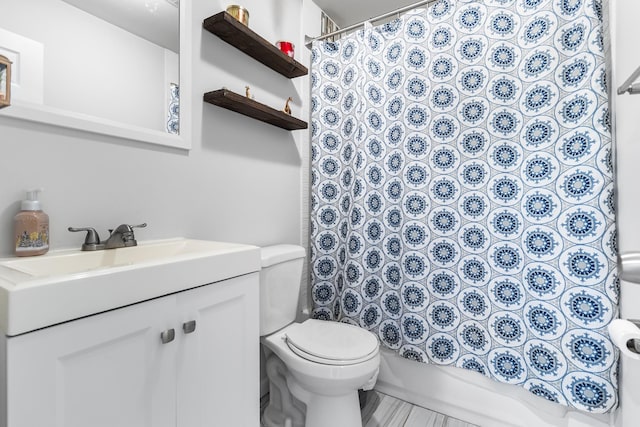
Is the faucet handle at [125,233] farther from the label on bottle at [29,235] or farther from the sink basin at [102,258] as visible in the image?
the label on bottle at [29,235]

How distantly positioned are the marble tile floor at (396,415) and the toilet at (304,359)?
0.71ft

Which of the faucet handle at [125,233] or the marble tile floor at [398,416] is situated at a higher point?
the faucet handle at [125,233]

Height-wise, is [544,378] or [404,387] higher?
[544,378]

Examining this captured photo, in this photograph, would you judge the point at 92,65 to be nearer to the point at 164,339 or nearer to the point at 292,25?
the point at 164,339

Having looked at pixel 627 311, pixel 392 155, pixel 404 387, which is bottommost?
pixel 404 387

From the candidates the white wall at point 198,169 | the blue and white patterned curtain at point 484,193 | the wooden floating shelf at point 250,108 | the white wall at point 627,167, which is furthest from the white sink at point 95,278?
the white wall at point 627,167

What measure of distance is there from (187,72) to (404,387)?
5.95 feet

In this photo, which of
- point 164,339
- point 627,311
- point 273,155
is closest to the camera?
point 164,339

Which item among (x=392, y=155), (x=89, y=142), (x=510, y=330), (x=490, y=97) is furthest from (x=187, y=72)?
(x=510, y=330)

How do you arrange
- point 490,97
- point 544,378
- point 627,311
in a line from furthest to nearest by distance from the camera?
point 490,97 → point 544,378 → point 627,311

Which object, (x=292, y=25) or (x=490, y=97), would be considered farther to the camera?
(x=292, y=25)

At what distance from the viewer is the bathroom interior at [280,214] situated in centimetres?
72

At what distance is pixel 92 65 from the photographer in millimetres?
1018

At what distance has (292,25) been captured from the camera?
1.85 m
